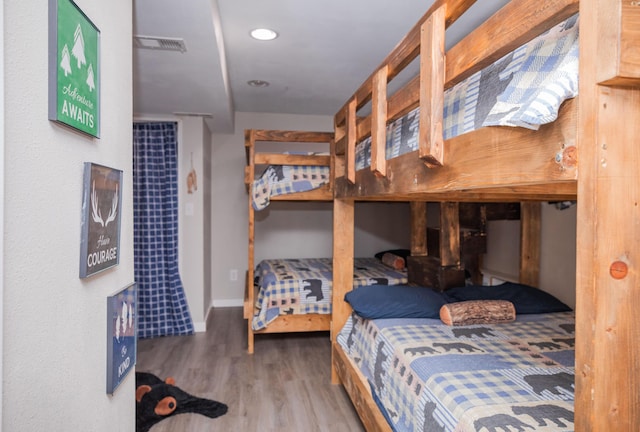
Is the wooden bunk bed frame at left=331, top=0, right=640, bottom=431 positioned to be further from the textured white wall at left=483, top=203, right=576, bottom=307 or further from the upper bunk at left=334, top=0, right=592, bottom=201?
the textured white wall at left=483, top=203, right=576, bottom=307

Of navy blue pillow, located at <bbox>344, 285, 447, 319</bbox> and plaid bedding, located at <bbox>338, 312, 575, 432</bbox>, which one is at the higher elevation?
navy blue pillow, located at <bbox>344, 285, 447, 319</bbox>

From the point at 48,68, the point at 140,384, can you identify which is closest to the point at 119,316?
the point at 48,68

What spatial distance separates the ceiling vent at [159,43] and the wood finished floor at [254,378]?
201cm

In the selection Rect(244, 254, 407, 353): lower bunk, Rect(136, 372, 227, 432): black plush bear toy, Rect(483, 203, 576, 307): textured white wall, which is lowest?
Rect(136, 372, 227, 432): black plush bear toy

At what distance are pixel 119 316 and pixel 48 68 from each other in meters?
0.77

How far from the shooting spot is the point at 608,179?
0.62 metres

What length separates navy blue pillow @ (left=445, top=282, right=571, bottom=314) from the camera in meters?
2.34

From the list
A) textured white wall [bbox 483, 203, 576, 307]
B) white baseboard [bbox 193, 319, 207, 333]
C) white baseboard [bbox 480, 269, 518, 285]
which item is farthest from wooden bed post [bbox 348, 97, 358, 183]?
white baseboard [bbox 193, 319, 207, 333]

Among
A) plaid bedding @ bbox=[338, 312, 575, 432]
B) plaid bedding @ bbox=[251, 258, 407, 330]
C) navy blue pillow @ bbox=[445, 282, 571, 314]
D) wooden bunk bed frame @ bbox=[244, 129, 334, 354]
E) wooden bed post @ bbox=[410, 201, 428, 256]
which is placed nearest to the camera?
plaid bedding @ bbox=[338, 312, 575, 432]

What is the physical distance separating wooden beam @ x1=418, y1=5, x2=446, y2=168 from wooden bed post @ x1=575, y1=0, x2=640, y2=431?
1.58 ft

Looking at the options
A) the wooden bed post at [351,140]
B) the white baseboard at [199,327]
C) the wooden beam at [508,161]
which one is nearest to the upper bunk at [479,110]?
the wooden beam at [508,161]

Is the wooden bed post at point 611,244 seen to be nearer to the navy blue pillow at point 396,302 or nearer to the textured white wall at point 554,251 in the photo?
the navy blue pillow at point 396,302

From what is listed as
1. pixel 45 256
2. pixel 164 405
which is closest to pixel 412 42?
pixel 45 256

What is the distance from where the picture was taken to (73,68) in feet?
3.09
